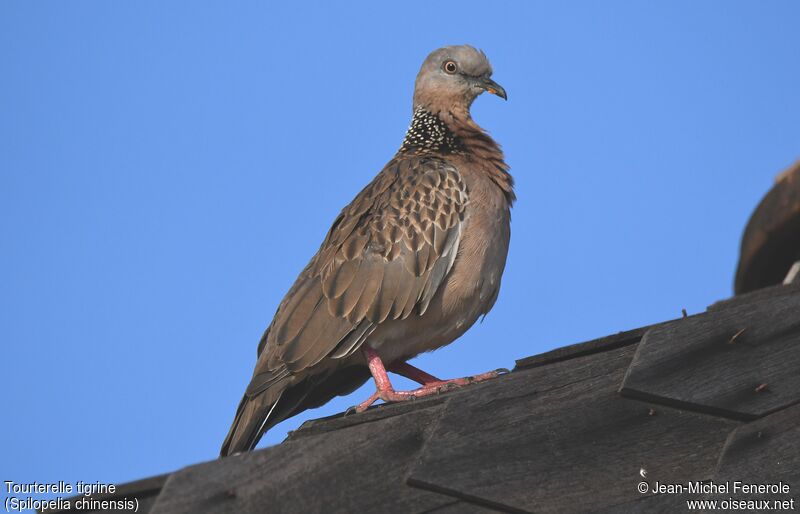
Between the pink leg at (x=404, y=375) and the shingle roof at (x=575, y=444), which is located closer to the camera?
the shingle roof at (x=575, y=444)

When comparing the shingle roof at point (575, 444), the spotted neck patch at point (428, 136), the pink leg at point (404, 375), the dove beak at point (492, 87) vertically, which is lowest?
the shingle roof at point (575, 444)

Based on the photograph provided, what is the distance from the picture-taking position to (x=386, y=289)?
6781 millimetres

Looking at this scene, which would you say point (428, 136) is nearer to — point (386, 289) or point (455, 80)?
point (455, 80)

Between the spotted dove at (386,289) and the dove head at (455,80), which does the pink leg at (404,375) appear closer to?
the spotted dove at (386,289)

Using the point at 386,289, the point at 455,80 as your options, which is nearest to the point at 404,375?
the point at 386,289

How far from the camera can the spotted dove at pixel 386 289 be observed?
21.5ft

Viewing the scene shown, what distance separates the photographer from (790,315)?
3.88 meters

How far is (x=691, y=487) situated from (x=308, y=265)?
4322 mm

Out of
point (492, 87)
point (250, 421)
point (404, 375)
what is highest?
point (492, 87)

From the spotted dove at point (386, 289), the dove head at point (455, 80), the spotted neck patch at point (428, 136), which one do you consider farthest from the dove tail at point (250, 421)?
the dove head at point (455, 80)

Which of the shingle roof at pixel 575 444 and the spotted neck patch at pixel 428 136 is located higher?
the spotted neck patch at pixel 428 136

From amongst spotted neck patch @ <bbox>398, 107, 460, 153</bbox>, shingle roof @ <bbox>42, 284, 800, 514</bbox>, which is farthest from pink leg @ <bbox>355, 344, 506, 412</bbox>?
spotted neck patch @ <bbox>398, 107, 460, 153</bbox>

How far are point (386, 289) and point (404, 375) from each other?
719 millimetres

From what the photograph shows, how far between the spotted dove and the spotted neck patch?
1.29 feet
